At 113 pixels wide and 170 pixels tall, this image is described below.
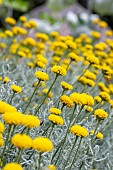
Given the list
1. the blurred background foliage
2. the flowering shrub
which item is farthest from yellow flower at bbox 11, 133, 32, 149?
the blurred background foliage

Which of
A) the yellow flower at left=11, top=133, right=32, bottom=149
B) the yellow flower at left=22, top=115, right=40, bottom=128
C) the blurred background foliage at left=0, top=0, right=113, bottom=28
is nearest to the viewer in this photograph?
the yellow flower at left=11, top=133, right=32, bottom=149

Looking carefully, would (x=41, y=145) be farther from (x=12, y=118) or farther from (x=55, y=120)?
(x=55, y=120)

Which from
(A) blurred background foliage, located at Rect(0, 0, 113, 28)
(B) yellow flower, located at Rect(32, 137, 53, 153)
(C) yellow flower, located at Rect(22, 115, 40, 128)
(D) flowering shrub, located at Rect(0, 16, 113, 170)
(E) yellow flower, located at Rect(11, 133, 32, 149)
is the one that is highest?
(E) yellow flower, located at Rect(11, 133, 32, 149)

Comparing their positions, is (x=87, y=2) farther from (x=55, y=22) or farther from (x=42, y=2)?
(x=55, y=22)

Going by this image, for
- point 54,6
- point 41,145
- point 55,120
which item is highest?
point 41,145

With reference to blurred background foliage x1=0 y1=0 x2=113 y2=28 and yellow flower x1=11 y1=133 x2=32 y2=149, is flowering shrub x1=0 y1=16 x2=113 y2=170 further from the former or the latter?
blurred background foliage x1=0 y1=0 x2=113 y2=28

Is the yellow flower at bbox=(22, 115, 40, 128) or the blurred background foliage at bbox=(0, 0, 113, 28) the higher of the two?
the yellow flower at bbox=(22, 115, 40, 128)

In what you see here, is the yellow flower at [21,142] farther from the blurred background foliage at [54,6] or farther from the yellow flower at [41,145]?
the blurred background foliage at [54,6]

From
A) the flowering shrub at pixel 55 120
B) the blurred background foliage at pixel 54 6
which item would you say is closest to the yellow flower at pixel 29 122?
the flowering shrub at pixel 55 120

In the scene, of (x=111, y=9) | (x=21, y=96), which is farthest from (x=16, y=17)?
(x=21, y=96)

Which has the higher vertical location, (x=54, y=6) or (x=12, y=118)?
(x=12, y=118)

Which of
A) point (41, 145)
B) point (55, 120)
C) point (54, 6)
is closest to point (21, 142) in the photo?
point (41, 145)
